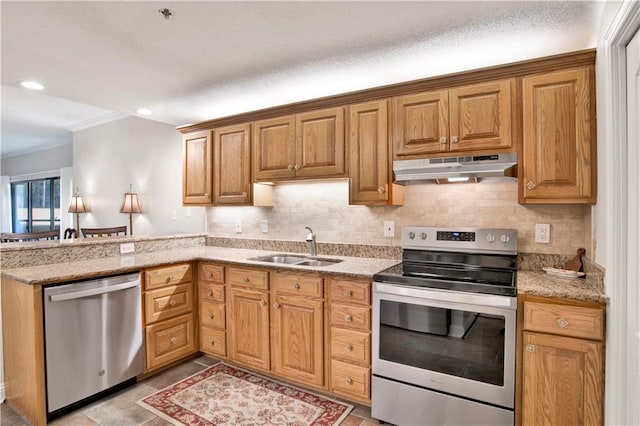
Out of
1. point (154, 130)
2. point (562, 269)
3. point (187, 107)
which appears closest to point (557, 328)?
point (562, 269)

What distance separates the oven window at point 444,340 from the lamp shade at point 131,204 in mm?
3666

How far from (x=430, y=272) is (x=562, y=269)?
30.0 inches

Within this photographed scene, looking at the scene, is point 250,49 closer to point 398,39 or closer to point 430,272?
point 398,39

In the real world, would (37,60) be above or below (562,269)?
above

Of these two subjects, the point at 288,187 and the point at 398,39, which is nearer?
the point at 398,39

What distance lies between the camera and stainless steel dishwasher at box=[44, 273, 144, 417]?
2.09 m

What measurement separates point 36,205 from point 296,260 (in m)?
6.94

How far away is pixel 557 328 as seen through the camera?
5.42ft

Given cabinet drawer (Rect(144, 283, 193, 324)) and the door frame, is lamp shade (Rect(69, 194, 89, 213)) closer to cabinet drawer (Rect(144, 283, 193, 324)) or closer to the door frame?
cabinet drawer (Rect(144, 283, 193, 324))

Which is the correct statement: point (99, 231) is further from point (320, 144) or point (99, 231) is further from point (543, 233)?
point (543, 233)

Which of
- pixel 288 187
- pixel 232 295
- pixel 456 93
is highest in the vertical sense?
pixel 456 93

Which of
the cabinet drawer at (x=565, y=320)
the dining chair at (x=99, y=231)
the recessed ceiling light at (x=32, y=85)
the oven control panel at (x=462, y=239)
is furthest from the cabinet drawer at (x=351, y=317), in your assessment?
the dining chair at (x=99, y=231)

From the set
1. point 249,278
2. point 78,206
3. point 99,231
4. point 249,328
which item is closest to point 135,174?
Answer: point 99,231

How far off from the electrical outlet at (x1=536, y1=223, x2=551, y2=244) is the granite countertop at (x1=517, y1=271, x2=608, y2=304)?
0.29 meters
